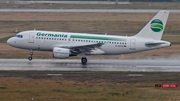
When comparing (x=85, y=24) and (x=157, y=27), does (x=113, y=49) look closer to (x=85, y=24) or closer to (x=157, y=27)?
(x=157, y=27)

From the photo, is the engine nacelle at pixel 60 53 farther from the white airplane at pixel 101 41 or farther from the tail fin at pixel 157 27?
the tail fin at pixel 157 27

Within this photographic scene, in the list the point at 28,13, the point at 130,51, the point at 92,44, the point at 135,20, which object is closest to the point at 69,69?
the point at 92,44

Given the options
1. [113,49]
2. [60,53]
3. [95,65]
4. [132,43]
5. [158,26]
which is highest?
[158,26]

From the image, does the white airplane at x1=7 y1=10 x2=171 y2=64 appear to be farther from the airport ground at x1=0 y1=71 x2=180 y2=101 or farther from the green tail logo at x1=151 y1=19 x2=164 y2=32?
the airport ground at x1=0 y1=71 x2=180 y2=101

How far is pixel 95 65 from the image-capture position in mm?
56562

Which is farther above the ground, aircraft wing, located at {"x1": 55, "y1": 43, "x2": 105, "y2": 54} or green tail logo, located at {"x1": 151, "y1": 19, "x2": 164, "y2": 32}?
green tail logo, located at {"x1": 151, "y1": 19, "x2": 164, "y2": 32}

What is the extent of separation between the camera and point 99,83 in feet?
149


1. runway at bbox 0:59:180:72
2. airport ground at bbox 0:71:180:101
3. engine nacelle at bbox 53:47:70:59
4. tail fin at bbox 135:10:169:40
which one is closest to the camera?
airport ground at bbox 0:71:180:101

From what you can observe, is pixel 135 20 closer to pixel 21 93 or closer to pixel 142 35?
pixel 142 35

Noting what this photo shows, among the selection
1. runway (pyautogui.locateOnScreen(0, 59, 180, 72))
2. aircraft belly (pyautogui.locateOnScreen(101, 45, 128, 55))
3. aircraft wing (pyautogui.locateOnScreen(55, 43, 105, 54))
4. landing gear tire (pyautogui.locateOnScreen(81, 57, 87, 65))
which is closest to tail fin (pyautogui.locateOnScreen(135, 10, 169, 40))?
aircraft belly (pyautogui.locateOnScreen(101, 45, 128, 55))

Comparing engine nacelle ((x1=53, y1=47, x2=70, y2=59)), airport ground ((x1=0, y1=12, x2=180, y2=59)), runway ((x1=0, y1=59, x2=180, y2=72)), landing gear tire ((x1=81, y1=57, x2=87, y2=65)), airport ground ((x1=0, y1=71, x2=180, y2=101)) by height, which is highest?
airport ground ((x1=0, y1=12, x2=180, y2=59))

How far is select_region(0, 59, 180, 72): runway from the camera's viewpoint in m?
53.8

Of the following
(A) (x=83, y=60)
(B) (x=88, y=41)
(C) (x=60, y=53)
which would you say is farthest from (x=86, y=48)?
(C) (x=60, y=53)

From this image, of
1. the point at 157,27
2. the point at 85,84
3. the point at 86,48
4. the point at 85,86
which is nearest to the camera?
the point at 85,86
